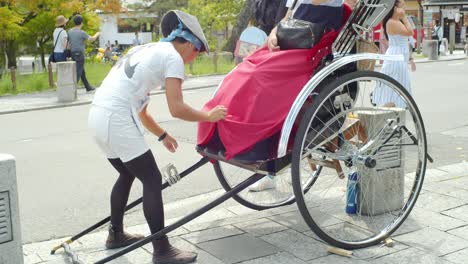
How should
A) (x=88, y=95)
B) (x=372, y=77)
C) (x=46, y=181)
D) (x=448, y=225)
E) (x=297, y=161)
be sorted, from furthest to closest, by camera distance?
(x=88, y=95) → (x=46, y=181) → (x=448, y=225) → (x=372, y=77) → (x=297, y=161)

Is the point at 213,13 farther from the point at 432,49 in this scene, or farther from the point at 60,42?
the point at 60,42

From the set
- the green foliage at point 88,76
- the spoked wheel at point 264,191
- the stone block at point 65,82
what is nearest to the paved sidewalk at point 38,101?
the stone block at point 65,82

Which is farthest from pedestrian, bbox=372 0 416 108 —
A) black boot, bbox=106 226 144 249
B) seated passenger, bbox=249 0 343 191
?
black boot, bbox=106 226 144 249

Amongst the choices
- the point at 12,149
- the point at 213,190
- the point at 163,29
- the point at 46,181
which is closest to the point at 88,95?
the point at 12,149

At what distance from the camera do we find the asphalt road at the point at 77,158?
499cm

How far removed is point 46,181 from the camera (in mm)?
6121

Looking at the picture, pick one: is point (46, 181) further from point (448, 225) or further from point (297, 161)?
point (448, 225)

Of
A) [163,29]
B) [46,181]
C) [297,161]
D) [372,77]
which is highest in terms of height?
[163,29]

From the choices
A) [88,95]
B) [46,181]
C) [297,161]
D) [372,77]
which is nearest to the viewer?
[297,161]

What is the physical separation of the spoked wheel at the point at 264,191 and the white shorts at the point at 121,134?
104 cm

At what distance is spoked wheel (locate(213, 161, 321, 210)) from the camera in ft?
15.0

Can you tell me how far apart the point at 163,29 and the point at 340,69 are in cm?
122

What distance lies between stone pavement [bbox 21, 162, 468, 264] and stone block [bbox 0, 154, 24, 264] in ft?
1.78

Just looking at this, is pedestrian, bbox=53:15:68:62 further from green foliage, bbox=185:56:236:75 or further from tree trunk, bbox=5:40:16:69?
tree trunk, bbox=5:40:16:69
